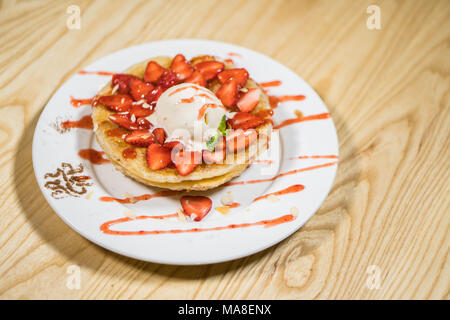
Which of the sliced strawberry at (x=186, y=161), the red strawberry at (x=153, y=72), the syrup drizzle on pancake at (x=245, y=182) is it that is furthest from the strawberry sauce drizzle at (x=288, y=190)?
the red strawberry at (x=153, y=72)

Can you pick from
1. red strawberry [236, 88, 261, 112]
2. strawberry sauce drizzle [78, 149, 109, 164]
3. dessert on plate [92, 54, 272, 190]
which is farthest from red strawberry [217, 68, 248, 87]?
strawberry sauce drizzle [78, 149, 109, 164]

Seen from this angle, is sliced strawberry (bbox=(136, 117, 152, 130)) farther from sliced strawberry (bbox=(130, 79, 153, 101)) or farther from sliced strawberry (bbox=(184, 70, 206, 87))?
sliced strawberry (bbox=(184, 70, 206, 87))

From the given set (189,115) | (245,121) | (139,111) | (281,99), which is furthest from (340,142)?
(139,111)

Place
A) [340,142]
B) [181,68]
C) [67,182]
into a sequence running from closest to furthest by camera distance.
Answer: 1. [67,182]
2. [181,68]
3. [340,142]

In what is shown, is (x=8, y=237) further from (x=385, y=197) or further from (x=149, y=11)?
(x=149, y=11)

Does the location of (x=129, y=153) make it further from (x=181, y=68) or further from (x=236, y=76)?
(x=236, y=76)

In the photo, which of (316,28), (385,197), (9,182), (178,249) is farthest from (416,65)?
(9,182)
